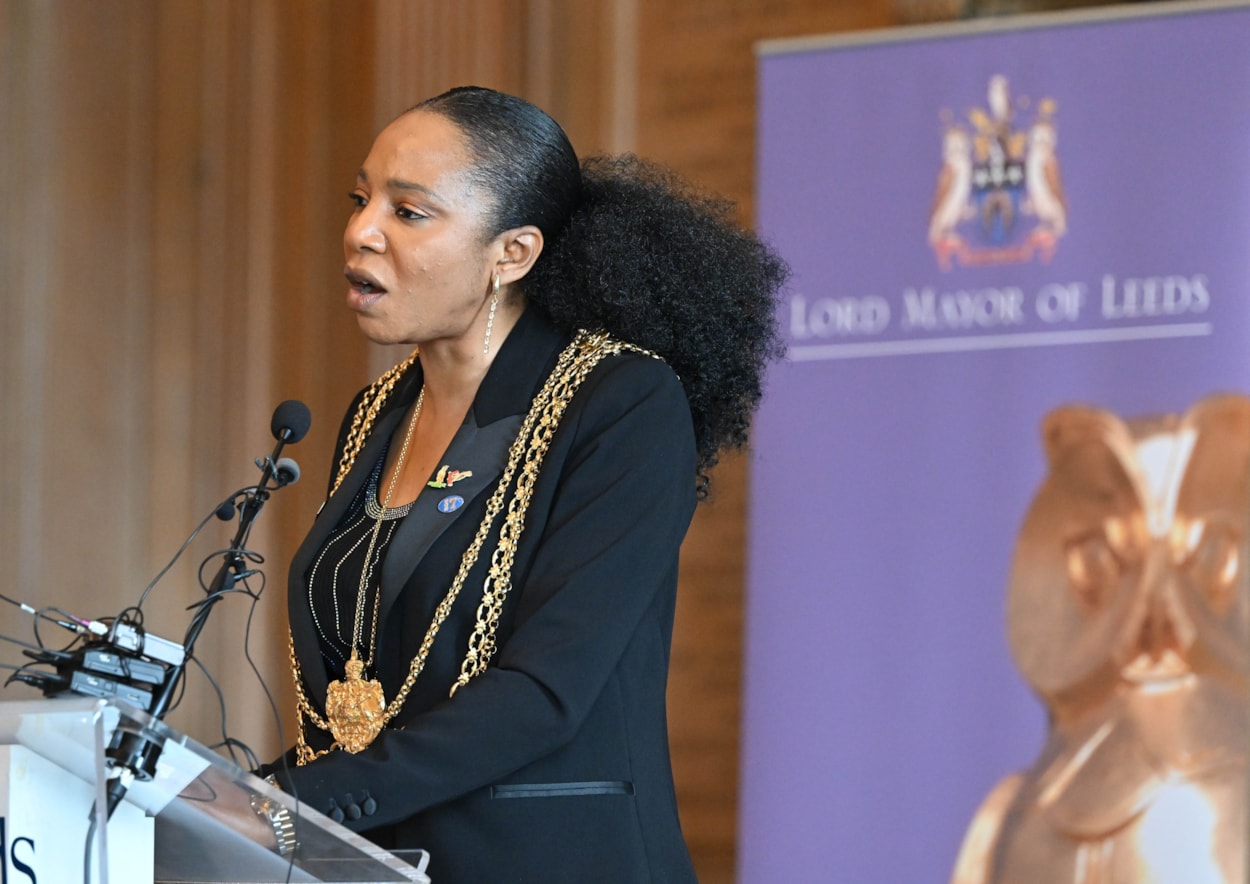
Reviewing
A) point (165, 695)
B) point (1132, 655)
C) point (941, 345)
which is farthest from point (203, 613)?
point (941, 345)

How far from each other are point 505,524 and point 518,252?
447 mm

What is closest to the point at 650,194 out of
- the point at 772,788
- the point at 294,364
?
the point at 772,788

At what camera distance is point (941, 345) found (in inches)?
167

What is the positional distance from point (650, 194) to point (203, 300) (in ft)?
11.7

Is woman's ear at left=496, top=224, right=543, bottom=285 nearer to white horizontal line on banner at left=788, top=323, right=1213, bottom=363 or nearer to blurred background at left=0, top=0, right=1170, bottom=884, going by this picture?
white horizontal line on banner at left=788, top=323, right=1213, bottom=363

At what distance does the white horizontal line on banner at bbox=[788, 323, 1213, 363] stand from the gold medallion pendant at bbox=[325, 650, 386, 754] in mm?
2126

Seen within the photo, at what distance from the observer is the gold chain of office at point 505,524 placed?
90.8 inches

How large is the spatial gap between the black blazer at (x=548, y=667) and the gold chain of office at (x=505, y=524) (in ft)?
0.04

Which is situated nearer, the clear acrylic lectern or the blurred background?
the clear acrylic lectern

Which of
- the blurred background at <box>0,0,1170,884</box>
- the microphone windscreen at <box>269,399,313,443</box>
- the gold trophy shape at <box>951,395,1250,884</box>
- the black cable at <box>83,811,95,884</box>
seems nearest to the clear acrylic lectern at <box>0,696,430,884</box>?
the black cable at <box>83,811,95,884</box>

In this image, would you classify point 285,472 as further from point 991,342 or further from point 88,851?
point 991,342

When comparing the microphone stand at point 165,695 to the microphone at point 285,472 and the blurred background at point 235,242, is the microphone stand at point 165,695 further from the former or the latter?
the blurred background at point 235,242

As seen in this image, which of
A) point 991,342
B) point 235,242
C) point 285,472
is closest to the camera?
point 285,472

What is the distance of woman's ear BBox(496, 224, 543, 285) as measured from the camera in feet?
8.50
